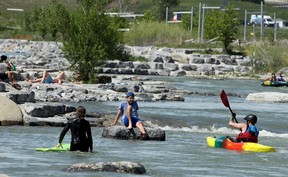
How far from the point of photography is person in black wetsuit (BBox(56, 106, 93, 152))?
20.4 m

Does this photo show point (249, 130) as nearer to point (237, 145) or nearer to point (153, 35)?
point (237, 145)

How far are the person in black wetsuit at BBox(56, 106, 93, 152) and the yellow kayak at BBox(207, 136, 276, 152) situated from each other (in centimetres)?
416

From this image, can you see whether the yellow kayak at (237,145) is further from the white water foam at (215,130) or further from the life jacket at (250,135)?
the white water foam at (215,130)

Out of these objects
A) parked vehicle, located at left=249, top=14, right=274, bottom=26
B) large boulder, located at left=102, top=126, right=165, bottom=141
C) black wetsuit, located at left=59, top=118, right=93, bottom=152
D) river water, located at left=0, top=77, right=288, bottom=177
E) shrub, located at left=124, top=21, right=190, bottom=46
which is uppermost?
parked vehicle, located at left=249, top=14, right=274, bottom=26

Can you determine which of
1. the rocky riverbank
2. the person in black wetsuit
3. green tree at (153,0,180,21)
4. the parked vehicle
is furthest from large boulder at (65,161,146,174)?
green tree at (153,0,180,21)

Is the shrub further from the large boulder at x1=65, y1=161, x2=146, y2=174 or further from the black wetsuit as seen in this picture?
the large boulder at x1=65, y1=161, x2=146, y2=174

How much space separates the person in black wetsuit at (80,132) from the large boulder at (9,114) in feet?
20.5

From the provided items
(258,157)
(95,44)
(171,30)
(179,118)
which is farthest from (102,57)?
(171,30)

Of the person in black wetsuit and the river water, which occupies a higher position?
the person in black wetsuit

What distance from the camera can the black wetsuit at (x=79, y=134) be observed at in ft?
66.9

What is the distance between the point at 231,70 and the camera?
70.9 metres

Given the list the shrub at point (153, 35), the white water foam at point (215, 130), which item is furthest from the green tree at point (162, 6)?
the white water foam at point (215, 130)

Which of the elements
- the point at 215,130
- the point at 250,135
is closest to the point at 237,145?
the point at 250,135

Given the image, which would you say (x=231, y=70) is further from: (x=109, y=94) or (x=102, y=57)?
(x=109, y=94)
